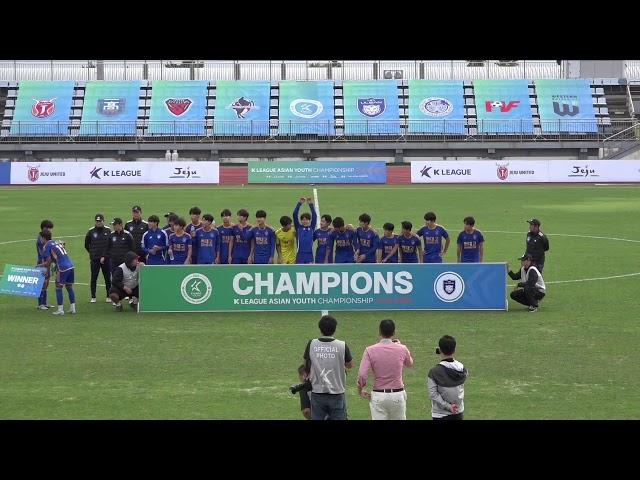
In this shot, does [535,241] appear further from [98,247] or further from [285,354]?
[98,247]

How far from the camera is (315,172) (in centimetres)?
5225

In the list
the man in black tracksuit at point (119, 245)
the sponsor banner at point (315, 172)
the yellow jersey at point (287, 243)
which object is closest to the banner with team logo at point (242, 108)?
the sponsor banner at point (315, 172)

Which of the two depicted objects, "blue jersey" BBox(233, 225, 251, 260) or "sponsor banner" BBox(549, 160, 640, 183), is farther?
"sponsor banner" BBox(549, 160, 640, 183)

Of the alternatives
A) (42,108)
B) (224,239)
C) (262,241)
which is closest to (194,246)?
(224,239)

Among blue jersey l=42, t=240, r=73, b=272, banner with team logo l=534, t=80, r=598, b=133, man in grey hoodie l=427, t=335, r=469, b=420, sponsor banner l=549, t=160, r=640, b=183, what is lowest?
Result: man in grey hoodie l=427, t=335, r=469, b=420

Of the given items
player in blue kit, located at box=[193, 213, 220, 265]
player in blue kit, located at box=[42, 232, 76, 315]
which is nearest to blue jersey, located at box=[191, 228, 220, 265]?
player in blue kit, located at box=[193, 213, 220, 265]

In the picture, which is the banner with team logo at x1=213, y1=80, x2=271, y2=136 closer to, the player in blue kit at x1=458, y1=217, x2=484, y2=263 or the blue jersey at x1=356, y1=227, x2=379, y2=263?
the blue jersey at x1=356, y1=227, x2=379, y2=263

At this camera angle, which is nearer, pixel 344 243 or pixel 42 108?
pixel 344 243

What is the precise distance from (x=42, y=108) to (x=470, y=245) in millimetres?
57636

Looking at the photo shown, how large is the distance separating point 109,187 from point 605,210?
25.9 metres

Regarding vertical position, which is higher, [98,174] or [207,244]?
[98,174]

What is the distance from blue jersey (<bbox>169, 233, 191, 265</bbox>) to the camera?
61.1 feet

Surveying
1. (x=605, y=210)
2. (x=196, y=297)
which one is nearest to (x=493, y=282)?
(x=196, y=297)

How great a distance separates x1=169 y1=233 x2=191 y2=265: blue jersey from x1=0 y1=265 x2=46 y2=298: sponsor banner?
2515mm
